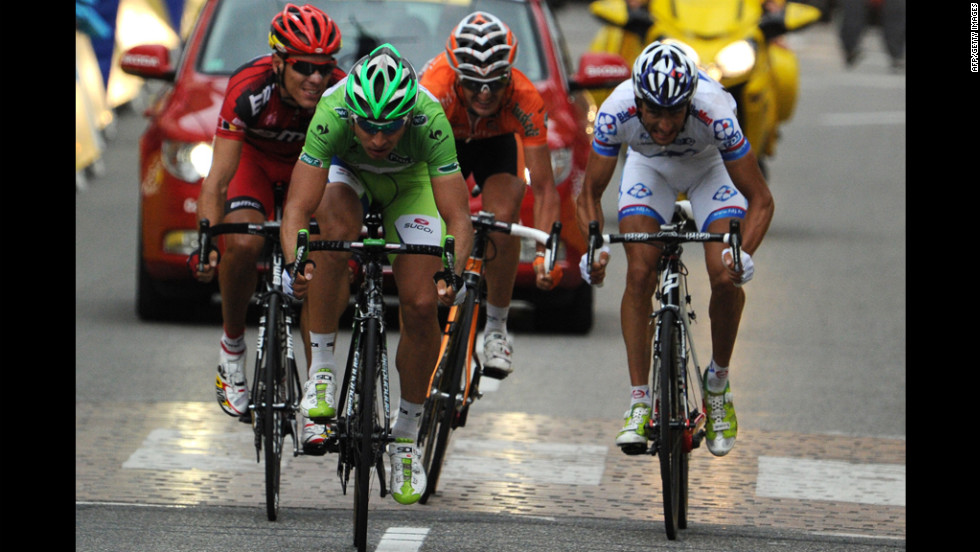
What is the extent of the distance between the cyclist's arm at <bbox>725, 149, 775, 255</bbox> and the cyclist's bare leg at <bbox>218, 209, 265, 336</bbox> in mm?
1952

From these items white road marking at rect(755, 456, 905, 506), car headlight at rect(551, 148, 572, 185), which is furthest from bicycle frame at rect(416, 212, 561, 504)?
car headlight at rect(551, 148, 572, 185)

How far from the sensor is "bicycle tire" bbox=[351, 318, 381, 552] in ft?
21.2

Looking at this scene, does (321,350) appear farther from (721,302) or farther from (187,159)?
(187,159)

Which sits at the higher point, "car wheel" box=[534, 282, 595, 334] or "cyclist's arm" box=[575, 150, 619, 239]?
"cyclist's arm" box=[575, 150, 619, 239]

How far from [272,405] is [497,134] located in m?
1.77

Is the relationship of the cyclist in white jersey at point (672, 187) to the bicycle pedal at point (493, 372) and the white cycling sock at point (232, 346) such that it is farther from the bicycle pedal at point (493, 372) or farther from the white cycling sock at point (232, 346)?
the white cycling sock at point (232, 346)

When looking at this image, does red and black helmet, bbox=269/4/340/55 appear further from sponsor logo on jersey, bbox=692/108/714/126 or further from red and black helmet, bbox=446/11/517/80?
sponsor logo on jersey, bbox=692/108/714/126

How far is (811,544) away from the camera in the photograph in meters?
7.05

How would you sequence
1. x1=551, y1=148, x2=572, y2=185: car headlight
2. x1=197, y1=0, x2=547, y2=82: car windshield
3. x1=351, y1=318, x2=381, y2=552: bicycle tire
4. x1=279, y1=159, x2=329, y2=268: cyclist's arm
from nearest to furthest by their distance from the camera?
x1=351, y1=318, x2=381, y2=552: bicycle tire < x1=279, y1=159, x2=329, y2=268: cyclist's arm < x1=551, y1=148, x2=572, y2=185: car headlight < x1=197, y1=0, x2=547, y2=82: car windshield

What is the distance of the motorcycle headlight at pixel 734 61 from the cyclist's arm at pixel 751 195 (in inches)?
305

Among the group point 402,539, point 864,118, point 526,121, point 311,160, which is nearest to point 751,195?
point 526,121
